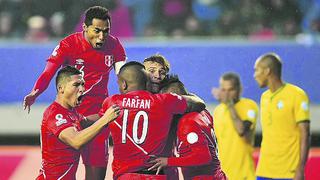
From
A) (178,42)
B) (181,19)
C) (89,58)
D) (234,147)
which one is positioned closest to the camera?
(89,58)

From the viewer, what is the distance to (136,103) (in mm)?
5059

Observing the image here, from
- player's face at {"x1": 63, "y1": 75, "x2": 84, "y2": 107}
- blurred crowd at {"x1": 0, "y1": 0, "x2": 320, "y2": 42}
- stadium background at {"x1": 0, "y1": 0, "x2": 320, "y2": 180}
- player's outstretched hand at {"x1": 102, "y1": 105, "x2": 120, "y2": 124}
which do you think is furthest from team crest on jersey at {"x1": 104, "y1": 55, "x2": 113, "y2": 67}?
blurred crowd at {"x1": 0, "y1": 0, "x2": 320, "y2": 42}

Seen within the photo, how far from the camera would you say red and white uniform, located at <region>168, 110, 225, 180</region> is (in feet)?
16.3

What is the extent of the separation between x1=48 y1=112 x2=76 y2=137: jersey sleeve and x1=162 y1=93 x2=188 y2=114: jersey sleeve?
2.05 ft

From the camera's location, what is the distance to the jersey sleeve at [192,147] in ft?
16.3

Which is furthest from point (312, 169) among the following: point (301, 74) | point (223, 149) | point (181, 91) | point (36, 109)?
point (181, 91)

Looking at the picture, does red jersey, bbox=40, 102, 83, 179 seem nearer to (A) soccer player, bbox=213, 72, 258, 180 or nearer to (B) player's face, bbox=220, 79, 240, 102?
(A) soccer player, bbox=213, 72, 258, 180

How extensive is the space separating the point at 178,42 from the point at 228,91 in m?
3.88

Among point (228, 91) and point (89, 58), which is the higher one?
point (89, 58)

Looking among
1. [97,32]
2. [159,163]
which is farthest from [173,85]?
[97,32]

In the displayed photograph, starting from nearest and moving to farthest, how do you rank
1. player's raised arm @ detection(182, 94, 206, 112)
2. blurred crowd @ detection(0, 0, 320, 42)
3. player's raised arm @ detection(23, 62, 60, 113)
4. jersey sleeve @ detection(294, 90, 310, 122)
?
1. player's raised arm @ detection(182, 94, 206, 112)
2. player's raised arm @ detection(23, 62, 60, 113)
3. jersey sleeve @ detection(294, 90, 310, 122)
4. blurred crowd @ detection(0, 0, 320, 42)

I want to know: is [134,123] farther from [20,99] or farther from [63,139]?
[20,99]

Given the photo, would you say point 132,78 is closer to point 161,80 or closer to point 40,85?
point 161,80

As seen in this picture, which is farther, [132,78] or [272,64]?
[272,64]
